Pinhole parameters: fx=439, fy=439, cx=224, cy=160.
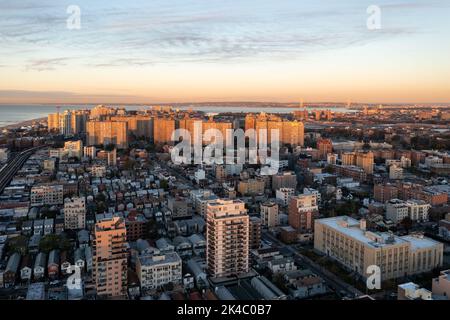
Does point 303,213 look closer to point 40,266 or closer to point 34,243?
point 40,266

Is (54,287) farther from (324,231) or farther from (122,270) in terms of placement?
(324,231)

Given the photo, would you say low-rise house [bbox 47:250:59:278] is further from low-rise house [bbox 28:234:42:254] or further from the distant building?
the distant building

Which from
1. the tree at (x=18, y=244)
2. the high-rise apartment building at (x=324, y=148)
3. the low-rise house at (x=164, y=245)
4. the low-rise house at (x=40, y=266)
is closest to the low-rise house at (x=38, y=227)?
the tree at (x=18, y=244)

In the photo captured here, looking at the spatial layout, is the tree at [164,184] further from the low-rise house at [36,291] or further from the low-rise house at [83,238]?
the low-rise house at [36,291]

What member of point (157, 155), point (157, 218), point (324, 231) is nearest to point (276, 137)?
point (157, 155)
